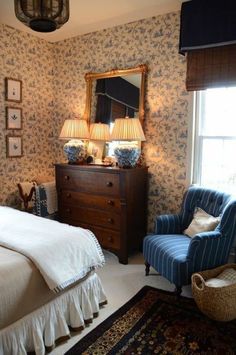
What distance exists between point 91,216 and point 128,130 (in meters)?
1.10

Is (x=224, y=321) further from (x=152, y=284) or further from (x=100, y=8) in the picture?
(x=100, y=8)

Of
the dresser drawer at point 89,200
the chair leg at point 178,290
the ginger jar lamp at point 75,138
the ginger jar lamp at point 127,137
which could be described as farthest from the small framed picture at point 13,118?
the chair leg at point 178,290

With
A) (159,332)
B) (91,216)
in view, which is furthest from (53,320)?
(91,216)

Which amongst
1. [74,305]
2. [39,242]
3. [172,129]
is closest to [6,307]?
[39,242]

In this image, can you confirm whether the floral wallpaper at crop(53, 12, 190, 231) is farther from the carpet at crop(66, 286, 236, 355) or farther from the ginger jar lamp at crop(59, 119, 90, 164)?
the carpet at crop(66, 286, 236, 355)

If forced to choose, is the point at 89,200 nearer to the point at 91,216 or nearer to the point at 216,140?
the point at 91,216

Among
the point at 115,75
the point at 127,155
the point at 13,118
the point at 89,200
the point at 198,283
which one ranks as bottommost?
the point at 198,283

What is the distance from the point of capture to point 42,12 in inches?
65.7

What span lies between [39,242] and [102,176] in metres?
1.51

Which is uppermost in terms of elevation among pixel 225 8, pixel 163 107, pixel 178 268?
pixel 225 8

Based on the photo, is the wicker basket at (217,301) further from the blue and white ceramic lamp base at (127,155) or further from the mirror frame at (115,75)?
the mirror frame at (115,75)

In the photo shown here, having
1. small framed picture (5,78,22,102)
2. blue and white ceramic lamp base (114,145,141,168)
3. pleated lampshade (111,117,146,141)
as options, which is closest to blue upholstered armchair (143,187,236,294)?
blue and white ceramic lamp base (114,145,141,168)

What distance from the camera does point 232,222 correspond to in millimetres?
2473

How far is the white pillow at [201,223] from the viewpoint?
2.66 meters
